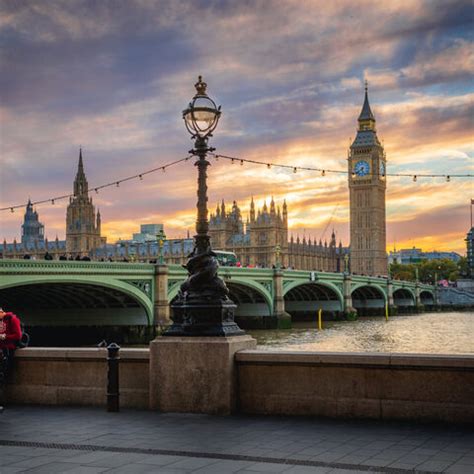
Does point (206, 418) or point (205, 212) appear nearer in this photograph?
point (206, 418)

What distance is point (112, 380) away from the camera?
10.1m

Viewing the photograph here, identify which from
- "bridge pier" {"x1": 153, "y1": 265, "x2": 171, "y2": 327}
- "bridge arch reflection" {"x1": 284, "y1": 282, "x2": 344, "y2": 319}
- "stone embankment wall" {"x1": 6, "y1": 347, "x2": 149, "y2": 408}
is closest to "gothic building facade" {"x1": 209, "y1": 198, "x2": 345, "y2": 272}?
"bridge arch reflection" {"x1": 284, "y1": 282, "x2": 344, "y2": 319}

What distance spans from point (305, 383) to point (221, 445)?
195cm

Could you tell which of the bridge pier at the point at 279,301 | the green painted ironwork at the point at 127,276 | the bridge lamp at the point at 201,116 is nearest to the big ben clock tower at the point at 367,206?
the green painted ironwork at the point at 127,276

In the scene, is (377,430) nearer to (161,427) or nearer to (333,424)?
(333,424)

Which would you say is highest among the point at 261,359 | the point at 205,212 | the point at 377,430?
the point at 205,212

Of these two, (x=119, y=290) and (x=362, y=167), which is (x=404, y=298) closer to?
(x=362, y=167)

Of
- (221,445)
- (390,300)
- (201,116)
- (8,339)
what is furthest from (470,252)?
(221,445)

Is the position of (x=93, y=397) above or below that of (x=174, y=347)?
below

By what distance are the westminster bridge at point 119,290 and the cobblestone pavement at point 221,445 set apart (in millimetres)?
27116

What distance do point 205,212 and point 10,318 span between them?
9.74 ft

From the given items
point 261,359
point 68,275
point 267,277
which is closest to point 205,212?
point 261,359

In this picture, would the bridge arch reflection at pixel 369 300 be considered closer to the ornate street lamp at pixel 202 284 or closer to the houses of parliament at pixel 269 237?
the houses of parliament at pixel 269 237

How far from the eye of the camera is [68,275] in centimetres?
3803
